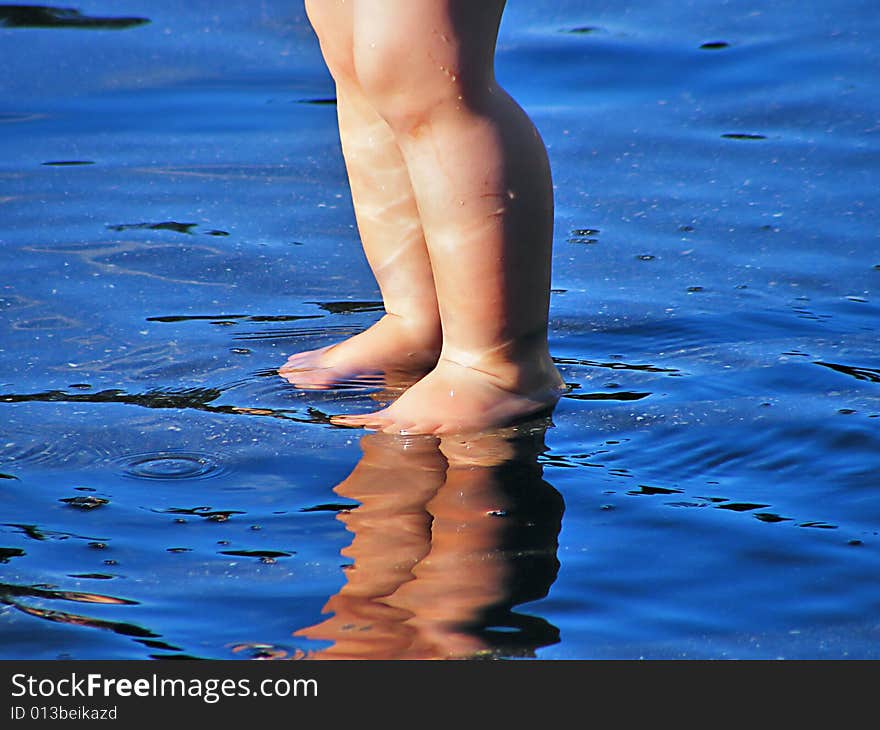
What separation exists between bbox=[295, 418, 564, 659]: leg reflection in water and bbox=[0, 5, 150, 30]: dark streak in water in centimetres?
260

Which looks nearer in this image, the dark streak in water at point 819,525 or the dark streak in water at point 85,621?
the dark streak in water at point 85,621

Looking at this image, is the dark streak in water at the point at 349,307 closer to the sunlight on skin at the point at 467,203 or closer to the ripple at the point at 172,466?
the sunlight on skin at the point at 467,203

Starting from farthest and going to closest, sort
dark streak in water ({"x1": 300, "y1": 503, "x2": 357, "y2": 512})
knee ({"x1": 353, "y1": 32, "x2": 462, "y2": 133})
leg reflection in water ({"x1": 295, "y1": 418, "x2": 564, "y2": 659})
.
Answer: knee ({"x1": 353, "y1": 32, "x2": 462, "y2": 133}) → dark streak in water ({"x1": 300, "y1": 503, "x2": 357, "y2": 512}) → leg reflection in water ({"x1": 295, "y1": 418, "x2": 564, "y2": 659})

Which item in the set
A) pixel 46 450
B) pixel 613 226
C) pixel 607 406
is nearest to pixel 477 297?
pixel 607 406

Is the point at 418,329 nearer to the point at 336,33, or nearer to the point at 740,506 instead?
the point at 336,33

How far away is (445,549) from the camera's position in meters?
1.54

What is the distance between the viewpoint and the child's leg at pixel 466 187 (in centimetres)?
180

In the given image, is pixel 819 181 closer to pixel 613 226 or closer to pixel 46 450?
pixel 613 226

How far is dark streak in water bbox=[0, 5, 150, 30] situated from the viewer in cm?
405

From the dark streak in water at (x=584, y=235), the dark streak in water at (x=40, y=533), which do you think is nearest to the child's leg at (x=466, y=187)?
the dark streak in water at (x=40, y=533)

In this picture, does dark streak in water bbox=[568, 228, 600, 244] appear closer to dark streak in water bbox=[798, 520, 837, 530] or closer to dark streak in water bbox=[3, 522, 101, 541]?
dark streak in water bbox=[798, 520, 837, 530]

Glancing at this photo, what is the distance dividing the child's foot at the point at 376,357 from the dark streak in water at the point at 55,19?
225cm

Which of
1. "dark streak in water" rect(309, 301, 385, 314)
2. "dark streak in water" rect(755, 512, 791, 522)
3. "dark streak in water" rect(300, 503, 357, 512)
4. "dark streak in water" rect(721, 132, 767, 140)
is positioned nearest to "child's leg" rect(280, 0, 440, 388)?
"dark streak in water" rect(309, 301, 385, 314)

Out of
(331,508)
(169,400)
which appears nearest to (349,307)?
(169,400)
